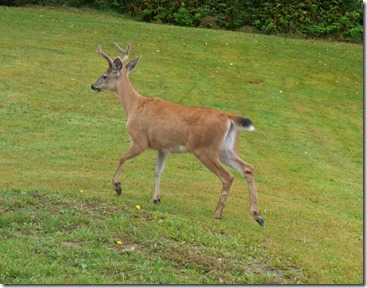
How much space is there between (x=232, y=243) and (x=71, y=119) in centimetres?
927

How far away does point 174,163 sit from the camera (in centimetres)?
1426

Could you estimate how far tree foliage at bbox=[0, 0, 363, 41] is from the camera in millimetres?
30109

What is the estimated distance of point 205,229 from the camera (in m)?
8.60

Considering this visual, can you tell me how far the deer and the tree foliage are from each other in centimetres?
1983

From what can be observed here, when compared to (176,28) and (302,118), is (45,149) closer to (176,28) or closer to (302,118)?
(302,118)

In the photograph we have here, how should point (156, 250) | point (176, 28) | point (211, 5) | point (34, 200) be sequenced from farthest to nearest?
point (211, 5) → point (176, 28) → point (34, 200) → point (156, 250)

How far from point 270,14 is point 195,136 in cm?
2113

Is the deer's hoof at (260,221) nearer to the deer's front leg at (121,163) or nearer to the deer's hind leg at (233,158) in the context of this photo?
the deer's hind leg at (233,158)

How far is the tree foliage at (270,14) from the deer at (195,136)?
19.8 metres

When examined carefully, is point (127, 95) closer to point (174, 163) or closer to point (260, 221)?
point (260, 221)

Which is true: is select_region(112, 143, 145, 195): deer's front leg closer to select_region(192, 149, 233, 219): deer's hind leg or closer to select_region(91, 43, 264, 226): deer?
select_region(91, 43, 264, 226): deer

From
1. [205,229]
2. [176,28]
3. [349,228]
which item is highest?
[205,229]

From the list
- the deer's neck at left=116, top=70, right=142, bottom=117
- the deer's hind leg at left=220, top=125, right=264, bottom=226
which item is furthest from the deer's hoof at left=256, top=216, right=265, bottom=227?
Answer: the deer's neck at left=116, top=70, right=142, bottom=117

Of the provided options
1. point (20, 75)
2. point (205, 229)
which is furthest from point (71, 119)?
point (205, 229)
